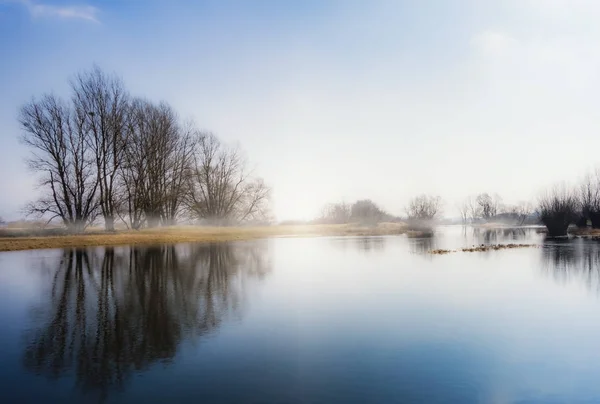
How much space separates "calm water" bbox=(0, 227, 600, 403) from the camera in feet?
18.3

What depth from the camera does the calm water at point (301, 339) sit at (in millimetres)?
5570

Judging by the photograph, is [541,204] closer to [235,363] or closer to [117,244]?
[117,244]

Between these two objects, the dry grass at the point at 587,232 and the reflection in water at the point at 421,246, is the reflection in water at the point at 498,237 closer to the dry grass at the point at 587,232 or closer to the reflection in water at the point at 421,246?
the reflection in water at the point at 421,246

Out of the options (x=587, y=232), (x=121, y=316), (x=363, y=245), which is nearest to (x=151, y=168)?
(x=363, y=245)

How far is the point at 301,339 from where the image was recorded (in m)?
8.06

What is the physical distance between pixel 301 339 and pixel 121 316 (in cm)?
493

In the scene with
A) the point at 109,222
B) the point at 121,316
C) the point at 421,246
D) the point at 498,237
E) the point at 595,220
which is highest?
the point at 109,222

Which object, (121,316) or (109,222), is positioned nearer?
(121,316)

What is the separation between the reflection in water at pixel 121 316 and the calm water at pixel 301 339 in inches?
1.7

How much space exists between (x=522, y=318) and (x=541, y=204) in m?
56.7

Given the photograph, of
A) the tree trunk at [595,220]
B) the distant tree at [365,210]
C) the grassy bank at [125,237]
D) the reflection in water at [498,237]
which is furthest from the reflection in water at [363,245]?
the distant tree at [365,210]

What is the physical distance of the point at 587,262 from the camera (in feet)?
66.6

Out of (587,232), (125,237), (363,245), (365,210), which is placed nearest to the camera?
(363,245)

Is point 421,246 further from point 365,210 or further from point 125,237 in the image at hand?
point 365,210
